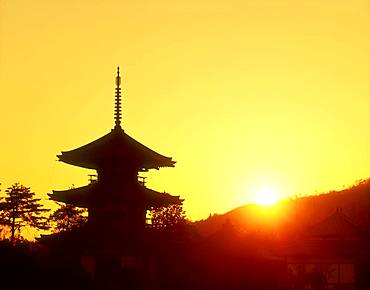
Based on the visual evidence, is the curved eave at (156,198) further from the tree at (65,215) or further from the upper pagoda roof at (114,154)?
the tree at (65,215)

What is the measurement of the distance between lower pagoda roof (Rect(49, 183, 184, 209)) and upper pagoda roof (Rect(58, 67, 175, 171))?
4.97 ft

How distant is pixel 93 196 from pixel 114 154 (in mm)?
2912

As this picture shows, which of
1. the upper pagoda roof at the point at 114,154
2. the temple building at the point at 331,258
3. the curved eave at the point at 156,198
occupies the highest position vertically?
the upper pagoda roof at the point at 114,154

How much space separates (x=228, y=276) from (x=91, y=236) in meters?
8.53

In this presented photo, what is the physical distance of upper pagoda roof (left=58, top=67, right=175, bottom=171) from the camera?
52.3m

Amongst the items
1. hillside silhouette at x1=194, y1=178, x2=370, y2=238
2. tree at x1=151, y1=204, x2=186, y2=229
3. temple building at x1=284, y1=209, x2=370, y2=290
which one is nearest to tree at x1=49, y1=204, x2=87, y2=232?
tree at x1=151, y1=204, x2=186, y2=229

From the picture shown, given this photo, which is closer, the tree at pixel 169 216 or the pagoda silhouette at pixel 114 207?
the pagoda silhouette at pixel 114 207

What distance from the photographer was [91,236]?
164 ft

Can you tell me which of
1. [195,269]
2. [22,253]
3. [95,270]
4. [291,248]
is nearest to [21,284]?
[22,253]

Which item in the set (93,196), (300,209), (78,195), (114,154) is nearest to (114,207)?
(93,196)

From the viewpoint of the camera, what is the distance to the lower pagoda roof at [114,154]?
2061 inches

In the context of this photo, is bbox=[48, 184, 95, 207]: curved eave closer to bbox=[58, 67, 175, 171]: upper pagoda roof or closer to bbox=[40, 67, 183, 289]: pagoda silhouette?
bbox=[40, 67, 183, 289]: pagoda silhouette

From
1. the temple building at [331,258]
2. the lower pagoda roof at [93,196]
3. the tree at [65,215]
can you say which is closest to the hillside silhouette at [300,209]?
the tree at [65,215]

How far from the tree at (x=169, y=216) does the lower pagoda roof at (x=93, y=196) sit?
463cm
